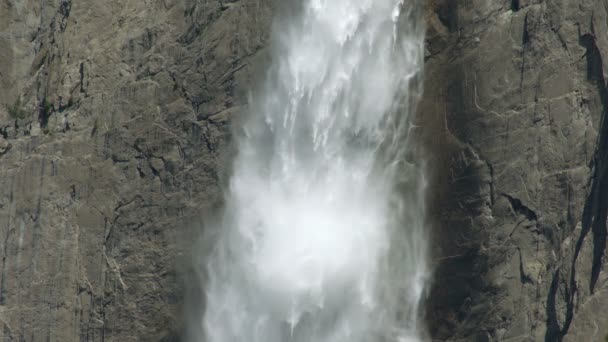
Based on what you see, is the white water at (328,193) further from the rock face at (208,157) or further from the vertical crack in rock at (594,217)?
the vertical crack in rock at (594,217)

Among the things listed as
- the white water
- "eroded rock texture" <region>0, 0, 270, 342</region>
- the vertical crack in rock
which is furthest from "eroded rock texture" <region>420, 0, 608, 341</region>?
"eroded rock texture" <region>0, 0, 270, 342</region>

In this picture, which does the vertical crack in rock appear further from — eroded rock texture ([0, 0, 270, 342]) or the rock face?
eroded rock texture ([0, 0, 270, 342])

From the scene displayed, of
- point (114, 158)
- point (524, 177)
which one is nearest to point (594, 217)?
point (524, 177)

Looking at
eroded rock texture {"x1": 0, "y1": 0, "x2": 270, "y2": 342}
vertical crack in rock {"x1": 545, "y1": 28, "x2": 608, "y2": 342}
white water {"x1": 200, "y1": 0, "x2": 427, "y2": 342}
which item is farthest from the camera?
eroded rock texture {"x1": 0, "y1": 0, "x2": 270, "y2": 342}

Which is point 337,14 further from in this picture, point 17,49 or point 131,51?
point 17,49

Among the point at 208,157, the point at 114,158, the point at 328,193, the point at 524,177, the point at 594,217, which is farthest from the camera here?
the point at 114,158

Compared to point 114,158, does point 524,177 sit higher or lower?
lower

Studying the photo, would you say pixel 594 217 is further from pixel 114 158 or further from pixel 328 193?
pixel 114 158
